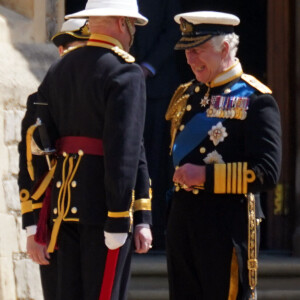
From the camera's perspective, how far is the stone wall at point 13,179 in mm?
6488

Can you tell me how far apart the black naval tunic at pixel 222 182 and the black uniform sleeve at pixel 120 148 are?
581 mm

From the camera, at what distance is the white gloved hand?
491 cm

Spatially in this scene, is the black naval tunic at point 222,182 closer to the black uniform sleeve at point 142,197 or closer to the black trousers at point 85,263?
the black uniform sleeve at point 142,197

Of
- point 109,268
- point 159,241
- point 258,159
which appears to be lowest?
point 159,241

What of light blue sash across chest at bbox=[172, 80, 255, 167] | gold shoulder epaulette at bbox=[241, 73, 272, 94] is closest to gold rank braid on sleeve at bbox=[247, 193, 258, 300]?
light blue sash across chest at bbox=[172, 80, 255, 167]

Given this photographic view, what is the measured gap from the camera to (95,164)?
5051 mm

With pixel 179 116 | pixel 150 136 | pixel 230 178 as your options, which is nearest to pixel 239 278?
pixel 230 178

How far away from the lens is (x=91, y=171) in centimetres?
504

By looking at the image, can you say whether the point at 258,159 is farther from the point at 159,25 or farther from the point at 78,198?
the point at 159,25

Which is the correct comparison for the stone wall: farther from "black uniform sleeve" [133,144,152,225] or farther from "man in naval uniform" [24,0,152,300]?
"black uniform sleeve" [133,144,152,225]

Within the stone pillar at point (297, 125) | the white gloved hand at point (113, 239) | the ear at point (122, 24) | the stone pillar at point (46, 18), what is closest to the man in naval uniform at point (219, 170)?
the ear at point (122, 24)

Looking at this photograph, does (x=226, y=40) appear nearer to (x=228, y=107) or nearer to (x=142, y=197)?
(x=228, y=107)

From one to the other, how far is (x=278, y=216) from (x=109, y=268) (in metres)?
3.39

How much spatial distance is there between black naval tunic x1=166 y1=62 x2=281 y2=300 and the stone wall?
1160 mm
